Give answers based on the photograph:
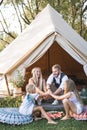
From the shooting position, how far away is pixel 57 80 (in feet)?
31.8

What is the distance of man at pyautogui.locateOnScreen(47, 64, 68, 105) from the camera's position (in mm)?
9382

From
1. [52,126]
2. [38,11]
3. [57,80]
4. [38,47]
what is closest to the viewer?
[52,126]

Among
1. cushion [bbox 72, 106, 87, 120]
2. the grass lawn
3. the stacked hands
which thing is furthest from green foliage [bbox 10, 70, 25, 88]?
cushion [bbox 72, 106, 87, 120]

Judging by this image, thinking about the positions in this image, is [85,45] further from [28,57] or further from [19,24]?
[19,24]

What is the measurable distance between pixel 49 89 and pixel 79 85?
3.44 metres

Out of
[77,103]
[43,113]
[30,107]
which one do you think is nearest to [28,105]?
[30,107]

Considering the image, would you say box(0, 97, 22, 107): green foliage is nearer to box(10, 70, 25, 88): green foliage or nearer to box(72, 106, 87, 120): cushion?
box(10, 70, 25, 88): green foliage

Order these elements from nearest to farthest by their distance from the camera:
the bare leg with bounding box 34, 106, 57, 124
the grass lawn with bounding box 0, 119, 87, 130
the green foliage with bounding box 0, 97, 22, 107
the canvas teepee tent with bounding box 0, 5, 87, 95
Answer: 1. the grass lawn with bounding box 0, 119, 87, 130
2. the bare leg with bounding box 34, 106, 57, 124
3. the canvas teepee tent with bounding box 0, 5, 87, 95
4. the green foliage with bounding box 0, 97, 22, 107

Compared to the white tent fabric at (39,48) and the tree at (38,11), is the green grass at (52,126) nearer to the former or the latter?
the white tent fabric at (39,48)

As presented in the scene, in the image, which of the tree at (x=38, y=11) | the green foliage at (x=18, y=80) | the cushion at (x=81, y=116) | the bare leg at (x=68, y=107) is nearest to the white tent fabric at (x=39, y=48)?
the green foliage at (x=18, y=80)

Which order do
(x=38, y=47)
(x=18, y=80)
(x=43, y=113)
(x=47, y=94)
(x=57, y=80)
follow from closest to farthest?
(x=43, y=113) → (x=47, y=94) → (x=57, y=80) → (x=38, y=47) → (x=18, y=80)

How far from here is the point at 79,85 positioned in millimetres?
12500

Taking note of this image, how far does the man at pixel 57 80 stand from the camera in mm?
9382

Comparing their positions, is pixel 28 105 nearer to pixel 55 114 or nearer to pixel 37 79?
pixel 55 114
